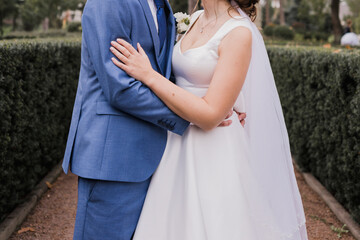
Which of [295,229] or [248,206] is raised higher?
[248,206]

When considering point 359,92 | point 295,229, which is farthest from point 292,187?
point 359,92

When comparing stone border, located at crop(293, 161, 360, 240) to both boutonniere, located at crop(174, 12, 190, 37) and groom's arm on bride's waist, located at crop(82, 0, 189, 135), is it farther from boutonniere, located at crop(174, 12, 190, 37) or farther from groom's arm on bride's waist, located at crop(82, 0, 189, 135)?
groom's arm on bride's waist, located at crop(82, 0, 189, 135)

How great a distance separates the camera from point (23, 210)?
4.49 meters

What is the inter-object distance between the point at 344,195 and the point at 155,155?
3.32 meters

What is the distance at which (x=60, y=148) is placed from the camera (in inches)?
253

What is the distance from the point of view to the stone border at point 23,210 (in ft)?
13.1

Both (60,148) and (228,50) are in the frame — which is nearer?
(228,50)

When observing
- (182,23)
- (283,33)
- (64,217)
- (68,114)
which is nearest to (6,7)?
(283,33)

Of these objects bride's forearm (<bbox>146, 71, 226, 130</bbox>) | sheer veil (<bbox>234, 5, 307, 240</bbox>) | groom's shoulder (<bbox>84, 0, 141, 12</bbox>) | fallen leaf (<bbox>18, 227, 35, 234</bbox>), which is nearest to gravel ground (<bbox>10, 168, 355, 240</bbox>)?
fallen leaf (<bbox>18, 227, 35, 234</bbox>)

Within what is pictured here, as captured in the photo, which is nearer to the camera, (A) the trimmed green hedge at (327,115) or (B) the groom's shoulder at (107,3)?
(B) the groom's shoulder at (107,3)

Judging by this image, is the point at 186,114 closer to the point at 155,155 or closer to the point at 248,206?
the point at 155,155

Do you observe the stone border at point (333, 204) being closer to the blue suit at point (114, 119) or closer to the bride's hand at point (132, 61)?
the blue suit at point (114, 119)

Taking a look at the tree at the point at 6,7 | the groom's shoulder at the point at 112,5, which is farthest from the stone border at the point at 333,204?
the tree at the point at 6,7

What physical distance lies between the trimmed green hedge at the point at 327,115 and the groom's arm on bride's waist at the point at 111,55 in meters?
2.77
